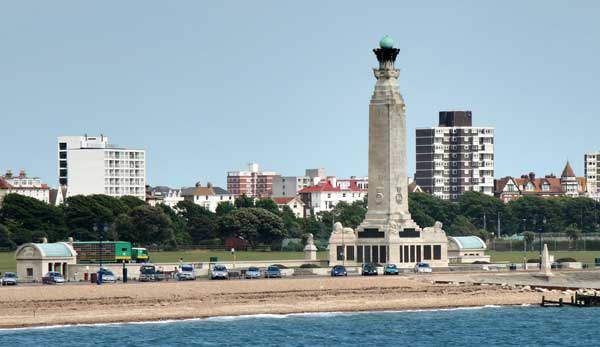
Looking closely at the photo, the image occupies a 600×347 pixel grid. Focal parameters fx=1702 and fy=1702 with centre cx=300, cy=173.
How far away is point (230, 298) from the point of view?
11300 centimetres

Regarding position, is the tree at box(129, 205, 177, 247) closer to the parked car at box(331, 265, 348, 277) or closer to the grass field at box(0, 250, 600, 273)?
the grass field at box(0, 250, 600, 273)

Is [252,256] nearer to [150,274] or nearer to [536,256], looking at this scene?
[536,256]

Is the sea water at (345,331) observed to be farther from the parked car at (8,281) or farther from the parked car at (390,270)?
the parked car at (390,270)

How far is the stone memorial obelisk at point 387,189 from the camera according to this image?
144375mm

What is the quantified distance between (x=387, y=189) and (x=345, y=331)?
4215 centimetres

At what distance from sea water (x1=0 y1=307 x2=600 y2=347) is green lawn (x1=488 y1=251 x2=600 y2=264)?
1968 inches

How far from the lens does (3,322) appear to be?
10000cm

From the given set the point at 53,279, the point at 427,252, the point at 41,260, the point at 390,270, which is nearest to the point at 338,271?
the point at 390,270

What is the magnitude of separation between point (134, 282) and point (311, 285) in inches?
498

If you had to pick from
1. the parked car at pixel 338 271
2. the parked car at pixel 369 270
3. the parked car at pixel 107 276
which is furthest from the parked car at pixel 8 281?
the parked car at pixel 369 270

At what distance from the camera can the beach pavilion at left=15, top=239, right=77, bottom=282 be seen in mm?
126188

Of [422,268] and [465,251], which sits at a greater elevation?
[465,251]

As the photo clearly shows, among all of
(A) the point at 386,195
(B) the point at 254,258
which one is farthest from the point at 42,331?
(B) the point at 254,258

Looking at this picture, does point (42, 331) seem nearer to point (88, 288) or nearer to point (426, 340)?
point (88, 288)
